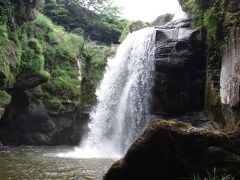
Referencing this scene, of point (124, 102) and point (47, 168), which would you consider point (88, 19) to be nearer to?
point (124, 102)

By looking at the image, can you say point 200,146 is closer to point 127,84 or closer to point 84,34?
point 127,84

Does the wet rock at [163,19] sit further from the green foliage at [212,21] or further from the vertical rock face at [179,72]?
the green foliage at [212,21]

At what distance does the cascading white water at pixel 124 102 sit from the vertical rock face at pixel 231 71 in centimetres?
488

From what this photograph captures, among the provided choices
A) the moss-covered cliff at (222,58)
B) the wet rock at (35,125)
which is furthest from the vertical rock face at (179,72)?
the wet rock at (35,125)

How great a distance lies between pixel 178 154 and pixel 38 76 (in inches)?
413

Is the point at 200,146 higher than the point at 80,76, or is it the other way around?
the point at 80,76

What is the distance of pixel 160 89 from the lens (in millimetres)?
16672

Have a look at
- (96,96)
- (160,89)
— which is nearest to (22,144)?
(96,96)

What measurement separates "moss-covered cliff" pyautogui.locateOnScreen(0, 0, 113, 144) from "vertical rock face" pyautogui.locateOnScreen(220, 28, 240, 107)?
8021 millimetres

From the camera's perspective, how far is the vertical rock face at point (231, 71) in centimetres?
1114

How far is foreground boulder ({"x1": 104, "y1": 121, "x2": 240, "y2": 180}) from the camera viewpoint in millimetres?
6750

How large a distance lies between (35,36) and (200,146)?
13491mm

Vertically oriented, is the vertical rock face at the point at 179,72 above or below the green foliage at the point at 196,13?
below

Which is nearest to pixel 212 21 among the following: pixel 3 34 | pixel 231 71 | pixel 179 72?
pixel 231 71
